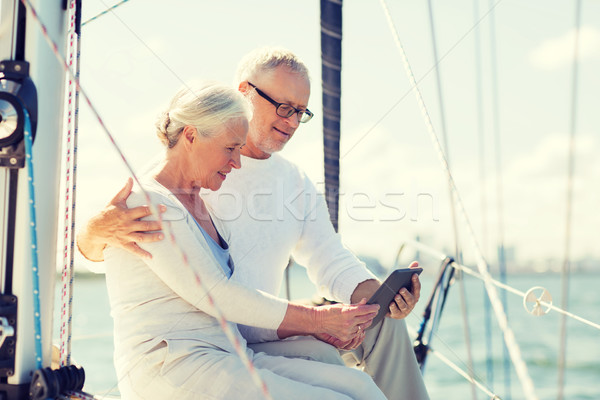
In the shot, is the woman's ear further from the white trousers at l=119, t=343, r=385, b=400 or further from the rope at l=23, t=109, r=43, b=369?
the white trousers at l=119, t=343, r=385, b=400

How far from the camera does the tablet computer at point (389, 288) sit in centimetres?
163

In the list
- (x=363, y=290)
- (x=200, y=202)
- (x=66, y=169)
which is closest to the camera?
(x=66, y=169)

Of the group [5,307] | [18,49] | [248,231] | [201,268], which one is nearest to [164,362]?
[201,268]

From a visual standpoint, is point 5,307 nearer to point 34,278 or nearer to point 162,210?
point 34,278

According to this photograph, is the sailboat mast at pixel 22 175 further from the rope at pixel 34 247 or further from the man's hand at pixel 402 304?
the man's hand at pixel 402 304

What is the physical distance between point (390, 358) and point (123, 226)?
83cm

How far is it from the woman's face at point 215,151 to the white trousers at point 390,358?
0.46 m

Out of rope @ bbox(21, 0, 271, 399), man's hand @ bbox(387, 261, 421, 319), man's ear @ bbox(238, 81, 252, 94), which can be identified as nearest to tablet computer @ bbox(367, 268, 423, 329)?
man's hand @ bbox(387, 261, 421, 319)

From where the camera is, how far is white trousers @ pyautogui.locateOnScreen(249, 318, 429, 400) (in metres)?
1.69

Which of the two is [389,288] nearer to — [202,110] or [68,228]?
[202,110]

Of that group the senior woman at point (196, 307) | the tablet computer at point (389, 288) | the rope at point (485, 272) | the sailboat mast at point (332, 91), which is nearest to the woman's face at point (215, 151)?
the senior woman at point (196, 307)

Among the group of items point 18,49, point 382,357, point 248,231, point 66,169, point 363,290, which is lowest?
point 382,357

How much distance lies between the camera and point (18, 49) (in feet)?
4.16

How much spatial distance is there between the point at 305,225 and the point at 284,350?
1.54ft
